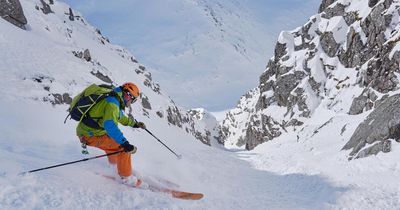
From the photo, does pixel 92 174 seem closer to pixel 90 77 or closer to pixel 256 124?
pixel 90 77

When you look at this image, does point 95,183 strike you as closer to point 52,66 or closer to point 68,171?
point 68,171

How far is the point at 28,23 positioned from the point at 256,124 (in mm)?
39601

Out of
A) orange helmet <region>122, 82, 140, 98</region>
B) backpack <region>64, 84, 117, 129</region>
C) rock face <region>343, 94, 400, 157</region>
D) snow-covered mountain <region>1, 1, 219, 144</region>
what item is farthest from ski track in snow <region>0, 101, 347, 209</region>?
snow-covered mountain <region>1, 1, 219, 144</region>

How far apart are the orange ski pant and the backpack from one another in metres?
0.41

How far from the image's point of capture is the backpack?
827 centimetres

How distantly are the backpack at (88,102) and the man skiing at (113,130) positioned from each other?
0.06 metres

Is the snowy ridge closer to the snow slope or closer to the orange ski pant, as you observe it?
the snow slope

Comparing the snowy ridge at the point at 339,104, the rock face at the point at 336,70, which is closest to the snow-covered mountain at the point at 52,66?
the snowy ridge at the point at 339,104

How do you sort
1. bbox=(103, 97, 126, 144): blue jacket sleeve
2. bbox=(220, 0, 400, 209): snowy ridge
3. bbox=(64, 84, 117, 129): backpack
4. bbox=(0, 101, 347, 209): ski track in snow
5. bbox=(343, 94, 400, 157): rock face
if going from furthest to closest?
bbox=(343, 94, 400, 157): rock face → bbox=(220, 0, 400, 209): snowy ridge → bbox=(64, 84, 117, 129): backpack → bbox=(103, 97, 126, 144): blue jacket sleeve → bbox=(0, 101, 347, 209): ski track in snow

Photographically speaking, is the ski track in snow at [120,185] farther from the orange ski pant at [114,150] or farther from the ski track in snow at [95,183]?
the orange ski pant at [114,150]

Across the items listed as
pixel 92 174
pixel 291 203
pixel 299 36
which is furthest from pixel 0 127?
pixel 299 36

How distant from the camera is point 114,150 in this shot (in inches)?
352

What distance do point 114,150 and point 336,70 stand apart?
41.5 metres

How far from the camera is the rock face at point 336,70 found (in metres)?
31.9
